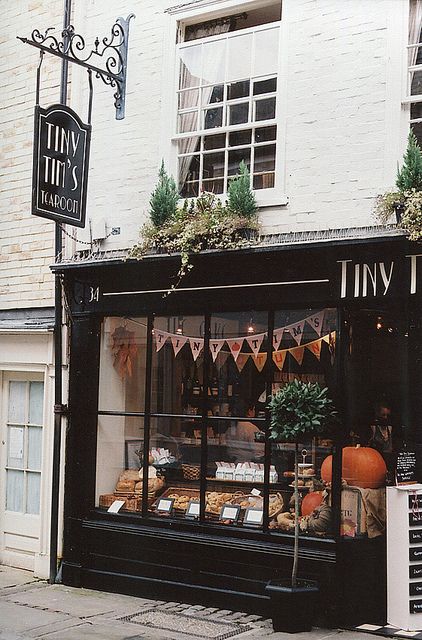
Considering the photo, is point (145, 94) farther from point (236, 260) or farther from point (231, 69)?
point (236, 260)

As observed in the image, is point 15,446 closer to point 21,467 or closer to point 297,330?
point 21,467

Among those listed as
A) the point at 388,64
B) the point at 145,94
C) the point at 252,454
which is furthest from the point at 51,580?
the point at 388,64

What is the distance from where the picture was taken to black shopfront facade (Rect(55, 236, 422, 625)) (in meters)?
7.72

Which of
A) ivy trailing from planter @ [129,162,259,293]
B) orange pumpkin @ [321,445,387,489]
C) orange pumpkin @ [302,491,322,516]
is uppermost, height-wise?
ivy trailing from planter @ [129,162,259,293]

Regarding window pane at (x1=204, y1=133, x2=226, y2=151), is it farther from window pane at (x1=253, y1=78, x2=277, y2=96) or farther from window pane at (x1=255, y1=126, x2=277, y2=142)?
window pane at (x1=253, y1=78, x2=277, y2=96)

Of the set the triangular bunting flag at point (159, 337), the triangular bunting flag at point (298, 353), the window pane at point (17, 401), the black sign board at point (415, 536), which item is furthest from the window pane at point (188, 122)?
the black sign board at point (415, 536)

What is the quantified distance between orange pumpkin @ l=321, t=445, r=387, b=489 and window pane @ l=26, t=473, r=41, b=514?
387cm

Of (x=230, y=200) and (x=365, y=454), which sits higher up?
(x=230, y=200)

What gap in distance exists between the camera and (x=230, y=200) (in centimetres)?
834

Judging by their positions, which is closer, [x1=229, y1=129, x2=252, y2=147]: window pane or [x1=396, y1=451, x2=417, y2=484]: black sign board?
[x1=396, y1=451, x2=417, y2=484]: black sign board

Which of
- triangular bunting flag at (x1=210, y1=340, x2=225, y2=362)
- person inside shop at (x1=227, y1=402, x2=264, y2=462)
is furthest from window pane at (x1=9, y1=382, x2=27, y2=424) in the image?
person inside shop at (x1=227, y1=402, x2=264, y2=462)

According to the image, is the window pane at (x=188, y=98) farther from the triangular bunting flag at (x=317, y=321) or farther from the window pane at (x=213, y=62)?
the triangular bunting flag at (x=317, y=321)

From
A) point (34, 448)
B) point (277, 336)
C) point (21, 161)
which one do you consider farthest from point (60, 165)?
point (34, 448)

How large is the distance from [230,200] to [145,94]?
1.92 metres
